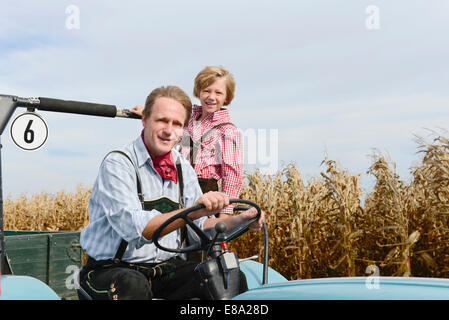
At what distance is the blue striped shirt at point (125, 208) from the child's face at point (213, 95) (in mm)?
1483

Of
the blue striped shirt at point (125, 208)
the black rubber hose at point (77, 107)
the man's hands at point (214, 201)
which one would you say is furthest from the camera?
the black rubber hose at point (77, 107)

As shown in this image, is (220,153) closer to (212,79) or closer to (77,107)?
(212,79)

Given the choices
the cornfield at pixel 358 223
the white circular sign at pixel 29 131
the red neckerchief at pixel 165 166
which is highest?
the white circular sign at pixel 29 131

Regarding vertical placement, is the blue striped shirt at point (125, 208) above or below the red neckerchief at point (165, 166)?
below

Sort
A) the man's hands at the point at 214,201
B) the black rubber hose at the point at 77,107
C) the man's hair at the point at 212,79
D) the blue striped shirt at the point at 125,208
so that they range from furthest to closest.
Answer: the man's hair at the point at 212,79
the black rubber hose at the point at 77,107
the blue striped shirt at the point at 125,208
the man's hands at the point at 214,201

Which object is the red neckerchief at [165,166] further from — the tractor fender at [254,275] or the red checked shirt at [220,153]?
the red checked shirt at [220,153]

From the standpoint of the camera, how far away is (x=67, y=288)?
14.8ft

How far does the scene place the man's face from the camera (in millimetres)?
2355

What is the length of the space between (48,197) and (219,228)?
12.0 metres

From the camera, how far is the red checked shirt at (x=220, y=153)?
13.1 feet

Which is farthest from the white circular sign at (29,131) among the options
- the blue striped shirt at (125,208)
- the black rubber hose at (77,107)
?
the blue striped shirt at (125,208)

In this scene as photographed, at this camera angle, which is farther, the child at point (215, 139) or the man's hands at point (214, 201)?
the child at point (215, 139)

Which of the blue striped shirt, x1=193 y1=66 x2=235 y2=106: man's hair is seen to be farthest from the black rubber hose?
x1=193 y1=66 x2=235 y2=106: man's hair

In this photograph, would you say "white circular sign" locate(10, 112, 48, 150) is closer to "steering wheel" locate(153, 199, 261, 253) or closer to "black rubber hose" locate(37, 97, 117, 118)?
"black rubber hose" locate(37, 97, 117, 118)
